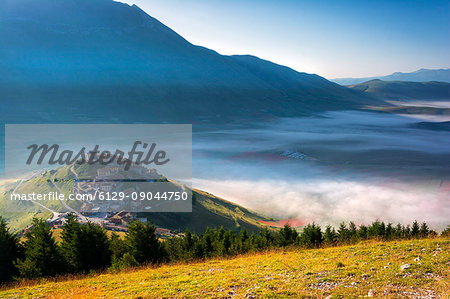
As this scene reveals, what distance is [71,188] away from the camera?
120 m

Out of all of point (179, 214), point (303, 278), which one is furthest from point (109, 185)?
point (303, 278)

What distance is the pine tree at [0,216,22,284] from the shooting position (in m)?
24.2

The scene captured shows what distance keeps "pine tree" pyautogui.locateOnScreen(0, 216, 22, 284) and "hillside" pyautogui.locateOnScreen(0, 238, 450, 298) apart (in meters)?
7.62

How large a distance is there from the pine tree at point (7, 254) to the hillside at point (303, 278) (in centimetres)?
762

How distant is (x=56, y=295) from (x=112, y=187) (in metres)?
114

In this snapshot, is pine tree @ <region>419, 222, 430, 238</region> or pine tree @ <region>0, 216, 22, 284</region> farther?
pine tree @ <region>0, 216, 22, 284</region>

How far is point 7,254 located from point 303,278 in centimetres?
2651

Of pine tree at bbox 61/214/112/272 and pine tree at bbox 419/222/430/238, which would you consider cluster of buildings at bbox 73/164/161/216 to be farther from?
pine tree at bbox 419/222/430/238

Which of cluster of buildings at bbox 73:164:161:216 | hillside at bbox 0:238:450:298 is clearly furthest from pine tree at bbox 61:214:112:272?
cluster of buildings at bbox 73:164:161:216

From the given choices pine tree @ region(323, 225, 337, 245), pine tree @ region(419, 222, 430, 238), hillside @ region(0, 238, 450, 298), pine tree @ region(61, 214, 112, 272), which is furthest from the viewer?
pine tree @ region(323, 225, 337, 245)

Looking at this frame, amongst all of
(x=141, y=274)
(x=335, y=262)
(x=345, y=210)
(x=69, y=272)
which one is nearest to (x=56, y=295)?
(x=141, y=274)

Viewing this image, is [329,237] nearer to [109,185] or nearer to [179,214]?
[179,214]

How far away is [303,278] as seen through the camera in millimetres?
13289

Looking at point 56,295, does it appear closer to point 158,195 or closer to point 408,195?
point 158,195
